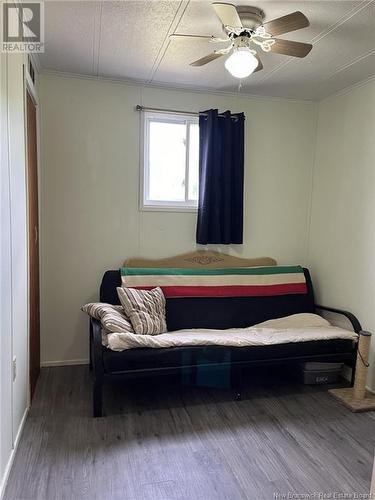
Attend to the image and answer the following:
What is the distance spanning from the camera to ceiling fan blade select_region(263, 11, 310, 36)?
185 cm

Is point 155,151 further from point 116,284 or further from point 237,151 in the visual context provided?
point 116,284

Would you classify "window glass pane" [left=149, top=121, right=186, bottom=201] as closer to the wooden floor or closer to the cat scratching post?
the wooden floor

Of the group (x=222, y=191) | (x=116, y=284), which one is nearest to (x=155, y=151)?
(x=222, y=191)

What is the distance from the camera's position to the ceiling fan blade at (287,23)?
6.06 ft

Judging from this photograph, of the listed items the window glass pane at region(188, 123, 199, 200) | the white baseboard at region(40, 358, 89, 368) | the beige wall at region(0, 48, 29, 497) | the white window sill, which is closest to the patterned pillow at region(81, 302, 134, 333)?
the beige wall at region(0, 48, 29, 497)

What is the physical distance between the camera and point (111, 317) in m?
2.70

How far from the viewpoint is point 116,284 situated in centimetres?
320

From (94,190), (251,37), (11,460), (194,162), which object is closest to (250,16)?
(251,37)

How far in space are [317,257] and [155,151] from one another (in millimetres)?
1947

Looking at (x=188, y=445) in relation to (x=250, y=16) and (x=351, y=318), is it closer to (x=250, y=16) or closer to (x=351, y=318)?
(x=351, y=318)

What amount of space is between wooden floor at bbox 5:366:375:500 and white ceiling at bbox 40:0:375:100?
8.37 ft

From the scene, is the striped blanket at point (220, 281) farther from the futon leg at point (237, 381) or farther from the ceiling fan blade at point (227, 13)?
the ceiling fan blade at point (227, 13)

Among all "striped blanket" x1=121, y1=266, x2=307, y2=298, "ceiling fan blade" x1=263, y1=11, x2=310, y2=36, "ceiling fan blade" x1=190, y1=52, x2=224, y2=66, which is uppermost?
"ceiling fan blade" x1=263, y1=11, x2=310, y2=36

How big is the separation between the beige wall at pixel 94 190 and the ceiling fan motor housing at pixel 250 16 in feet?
4.39
